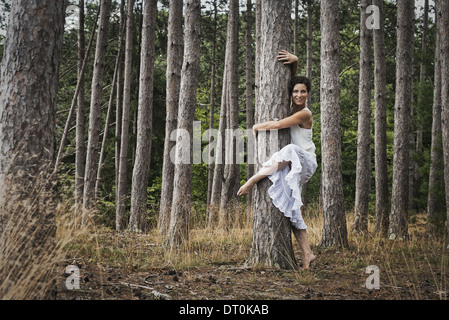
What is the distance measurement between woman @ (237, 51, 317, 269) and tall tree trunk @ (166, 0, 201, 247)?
86.8 inches

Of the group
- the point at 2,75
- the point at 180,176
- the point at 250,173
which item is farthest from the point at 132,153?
the point at 2,75

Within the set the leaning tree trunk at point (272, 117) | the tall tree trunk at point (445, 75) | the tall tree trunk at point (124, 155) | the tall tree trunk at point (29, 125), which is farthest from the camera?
the tall tree trunk at point (124, 155)

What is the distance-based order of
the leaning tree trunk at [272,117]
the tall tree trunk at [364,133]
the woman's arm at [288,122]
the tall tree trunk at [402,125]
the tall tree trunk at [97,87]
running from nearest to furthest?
the woman's arm at [288,122]
the leaning tree trunk at [272,117]
the tall tree trunk at [402,125]
the tall tree trunk at [364,133]
the tall tree trunk at [97,87]

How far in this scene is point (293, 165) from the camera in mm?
4965

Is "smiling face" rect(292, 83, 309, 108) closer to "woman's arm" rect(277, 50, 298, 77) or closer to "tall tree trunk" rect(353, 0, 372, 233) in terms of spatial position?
"woman's arm" rect(277, 50, 298, 77)

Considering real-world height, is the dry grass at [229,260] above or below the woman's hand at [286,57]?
below

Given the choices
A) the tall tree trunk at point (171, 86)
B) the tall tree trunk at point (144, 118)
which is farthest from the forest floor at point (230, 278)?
the tall tree trunk at point (144, 118)

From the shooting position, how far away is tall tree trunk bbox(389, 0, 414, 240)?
32.3 ft

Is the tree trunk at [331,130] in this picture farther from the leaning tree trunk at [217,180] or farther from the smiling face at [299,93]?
the leaning tree trunk at [217,180]

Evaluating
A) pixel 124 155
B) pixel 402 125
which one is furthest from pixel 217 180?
pixel 402 125

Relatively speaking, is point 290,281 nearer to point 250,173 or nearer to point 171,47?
point 171,47

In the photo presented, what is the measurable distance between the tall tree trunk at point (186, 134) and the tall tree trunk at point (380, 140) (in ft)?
Result: 18.3

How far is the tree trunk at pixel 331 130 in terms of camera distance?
25.0 ft

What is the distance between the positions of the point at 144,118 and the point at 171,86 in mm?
1581
